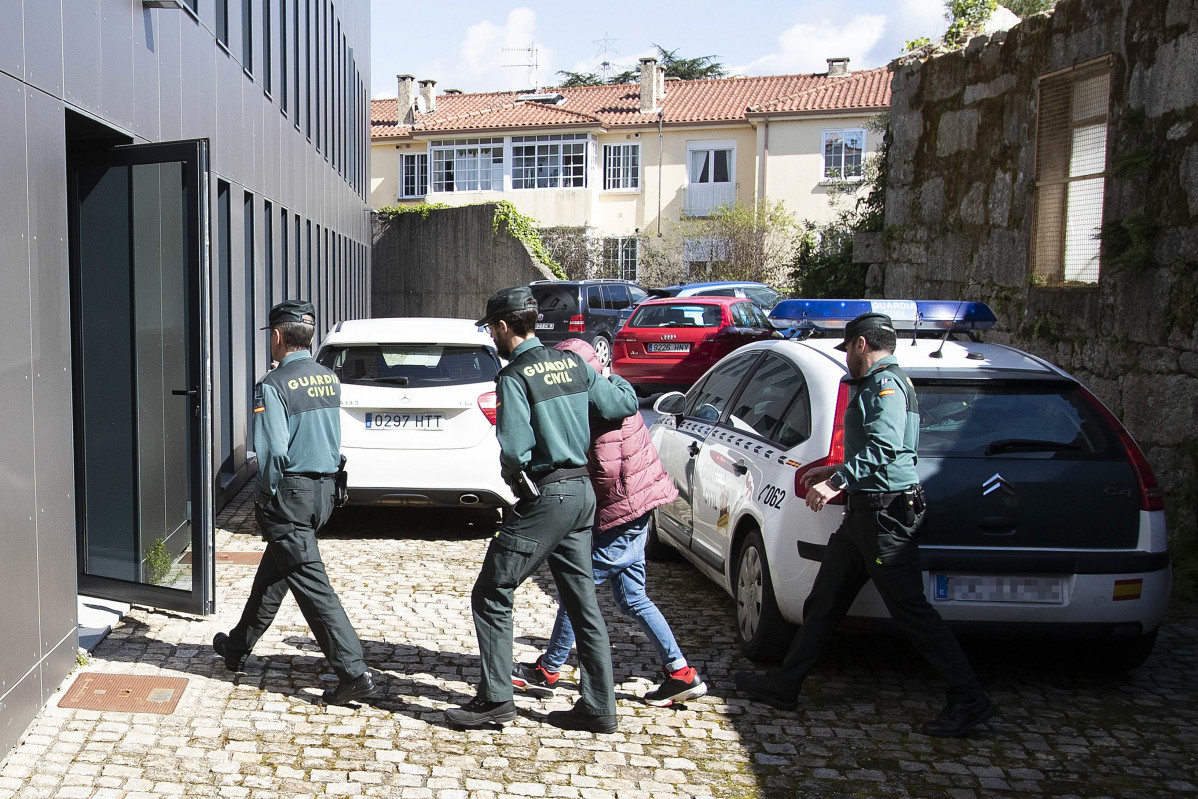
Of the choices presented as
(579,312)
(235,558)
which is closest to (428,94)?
(579,312)

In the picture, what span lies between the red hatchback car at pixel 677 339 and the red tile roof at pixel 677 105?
24.9m

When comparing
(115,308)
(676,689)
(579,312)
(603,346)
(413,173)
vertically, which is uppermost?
(413,173)

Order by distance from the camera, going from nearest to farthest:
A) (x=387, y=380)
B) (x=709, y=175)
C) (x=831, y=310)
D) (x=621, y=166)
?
(x=831, y=310) < (x=387, y=380) < (x=709, y=175) < (x=621, y=166)

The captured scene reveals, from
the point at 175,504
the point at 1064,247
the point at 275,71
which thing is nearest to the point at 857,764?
the point at 175,504

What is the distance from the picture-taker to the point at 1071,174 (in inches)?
404

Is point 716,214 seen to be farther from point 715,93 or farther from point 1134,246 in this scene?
point 1134,246

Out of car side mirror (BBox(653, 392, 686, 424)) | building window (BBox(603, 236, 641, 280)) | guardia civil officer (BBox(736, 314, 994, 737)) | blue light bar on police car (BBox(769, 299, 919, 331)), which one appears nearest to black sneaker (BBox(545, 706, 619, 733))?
guardia civil officer (BBox(736, 314, 994, 737))

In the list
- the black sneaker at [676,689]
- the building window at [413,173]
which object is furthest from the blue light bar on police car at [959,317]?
the building window at [413,173]

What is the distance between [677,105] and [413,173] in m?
10.6

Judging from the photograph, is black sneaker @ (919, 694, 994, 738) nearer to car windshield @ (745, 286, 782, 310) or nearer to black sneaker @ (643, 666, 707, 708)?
black sneaker @ (643, 666, 707, 708)

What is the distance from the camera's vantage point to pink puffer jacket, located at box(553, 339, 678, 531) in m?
5.25

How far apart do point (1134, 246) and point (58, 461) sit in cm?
705

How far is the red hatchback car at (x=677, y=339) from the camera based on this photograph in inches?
742

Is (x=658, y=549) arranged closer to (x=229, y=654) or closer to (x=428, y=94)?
(x=229, y=654)
